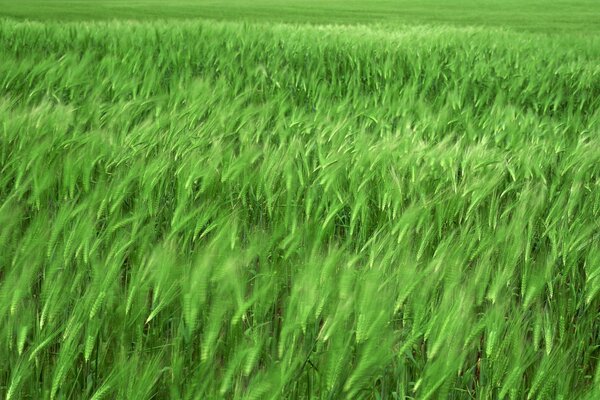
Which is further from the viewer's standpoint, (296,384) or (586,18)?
(586,18)

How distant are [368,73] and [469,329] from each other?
266 centimetres

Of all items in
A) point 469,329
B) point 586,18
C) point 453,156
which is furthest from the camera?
point 586,18

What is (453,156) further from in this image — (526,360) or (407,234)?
(526,360)

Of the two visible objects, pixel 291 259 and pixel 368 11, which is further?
pixel 368 11

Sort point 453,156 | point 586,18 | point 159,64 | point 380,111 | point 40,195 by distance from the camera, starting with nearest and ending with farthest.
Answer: point 40,195 → point 453,156 → point 380,111 → point 159,64 → point 586,18

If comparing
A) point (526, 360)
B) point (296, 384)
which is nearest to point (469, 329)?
point (526, 360)

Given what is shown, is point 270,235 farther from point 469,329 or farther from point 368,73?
point 368,73

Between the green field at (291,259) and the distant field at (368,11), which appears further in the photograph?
the distant field at (368,11)

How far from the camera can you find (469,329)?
756mm

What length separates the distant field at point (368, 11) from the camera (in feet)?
40.3

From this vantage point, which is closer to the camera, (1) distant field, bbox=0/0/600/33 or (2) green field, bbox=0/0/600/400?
(2) green field, bbox=0/0/600/400

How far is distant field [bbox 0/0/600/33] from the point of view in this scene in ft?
40.3

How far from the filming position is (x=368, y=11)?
1555 cm

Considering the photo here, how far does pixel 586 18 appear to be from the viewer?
14078 millimetres
